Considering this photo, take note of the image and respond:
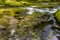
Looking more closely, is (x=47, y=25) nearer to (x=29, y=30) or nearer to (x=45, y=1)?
(x=29, y=30)

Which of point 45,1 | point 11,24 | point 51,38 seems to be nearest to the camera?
point 51,38

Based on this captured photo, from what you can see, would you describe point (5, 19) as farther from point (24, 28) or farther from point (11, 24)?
point (24, 28)

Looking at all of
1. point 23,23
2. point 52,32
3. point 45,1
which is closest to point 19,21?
point 23,23

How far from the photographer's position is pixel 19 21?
1159 centimetres

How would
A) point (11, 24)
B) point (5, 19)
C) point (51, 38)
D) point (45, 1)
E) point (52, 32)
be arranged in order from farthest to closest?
point (45, 1)
point (5, 19)
point (11, 24)
point (52, 32)
point (51, 38)

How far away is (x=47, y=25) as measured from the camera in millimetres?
11250

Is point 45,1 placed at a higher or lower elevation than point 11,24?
lower

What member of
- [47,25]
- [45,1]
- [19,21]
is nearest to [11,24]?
[19,21]

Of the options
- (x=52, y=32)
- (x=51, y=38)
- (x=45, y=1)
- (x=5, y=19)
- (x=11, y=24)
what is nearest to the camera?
(x=51, y=38)

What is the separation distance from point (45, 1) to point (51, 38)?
604 inches

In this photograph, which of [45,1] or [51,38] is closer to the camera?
[51,38]

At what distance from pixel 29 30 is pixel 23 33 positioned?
1.94 ft

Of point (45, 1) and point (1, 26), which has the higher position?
point (1, 26)

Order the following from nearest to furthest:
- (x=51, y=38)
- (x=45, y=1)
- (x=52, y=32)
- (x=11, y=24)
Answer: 1. (x=51, y=38)
2. (x=52, y=32)
3. (x=11, y=24)
4. (x=45, y=1)
